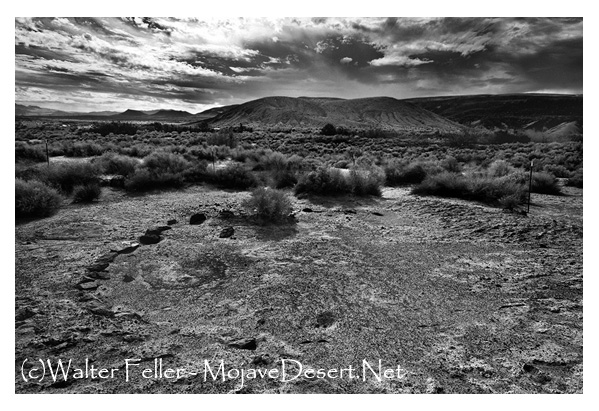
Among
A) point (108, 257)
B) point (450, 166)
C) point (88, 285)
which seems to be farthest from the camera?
point (450, 166)

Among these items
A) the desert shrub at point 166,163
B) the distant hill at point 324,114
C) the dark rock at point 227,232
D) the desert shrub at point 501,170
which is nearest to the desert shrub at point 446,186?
the distant hill at point 324,114

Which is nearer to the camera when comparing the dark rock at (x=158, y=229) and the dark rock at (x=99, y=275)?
the dark rock at (x=99, y=275)

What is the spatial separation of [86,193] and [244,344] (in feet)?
18.2

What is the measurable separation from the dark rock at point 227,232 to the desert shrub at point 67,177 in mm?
3939

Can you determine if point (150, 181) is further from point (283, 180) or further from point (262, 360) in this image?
point (262, 360)

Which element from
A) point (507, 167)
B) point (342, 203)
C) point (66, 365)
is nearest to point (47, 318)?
point (66, 365)

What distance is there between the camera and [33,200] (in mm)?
5480

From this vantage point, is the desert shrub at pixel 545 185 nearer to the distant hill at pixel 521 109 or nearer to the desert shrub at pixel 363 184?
the distant hill at pixel 521 109

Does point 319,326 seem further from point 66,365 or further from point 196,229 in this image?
point 196,229

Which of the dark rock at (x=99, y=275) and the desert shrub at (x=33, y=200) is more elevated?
the desert shrub at (x=33, y=200)

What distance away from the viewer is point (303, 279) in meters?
3.59

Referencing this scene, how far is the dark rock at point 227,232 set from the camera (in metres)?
4.93

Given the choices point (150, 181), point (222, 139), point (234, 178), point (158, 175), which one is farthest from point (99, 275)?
point (222, 139)

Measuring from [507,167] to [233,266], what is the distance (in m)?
8.94
